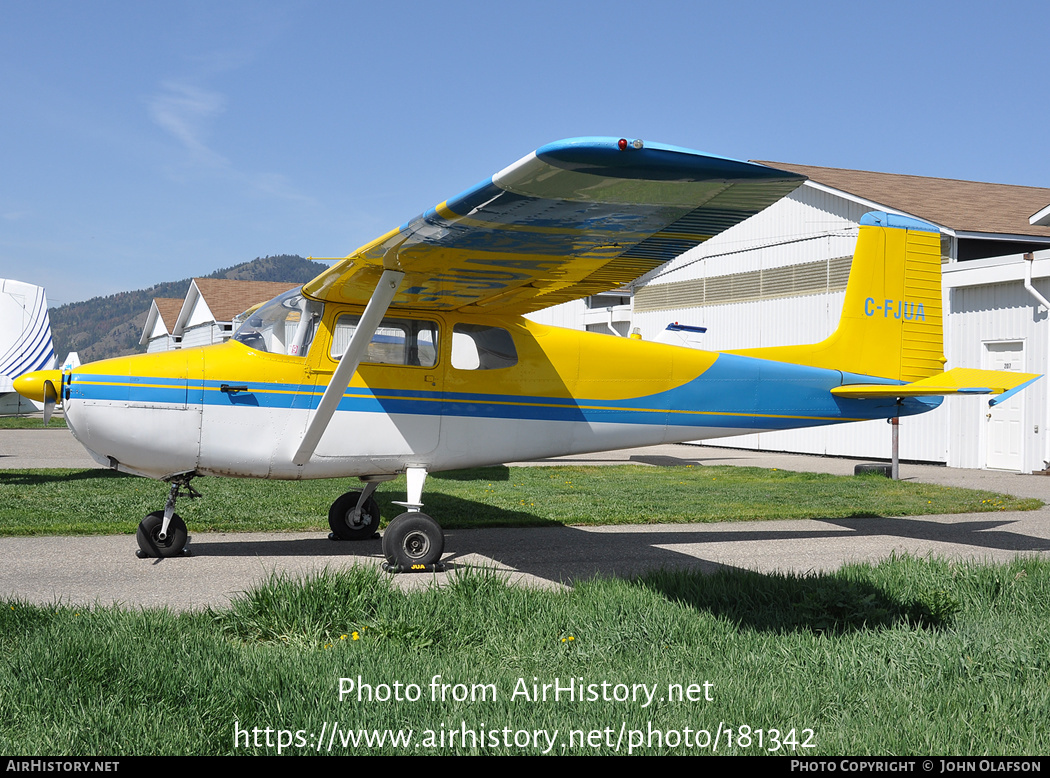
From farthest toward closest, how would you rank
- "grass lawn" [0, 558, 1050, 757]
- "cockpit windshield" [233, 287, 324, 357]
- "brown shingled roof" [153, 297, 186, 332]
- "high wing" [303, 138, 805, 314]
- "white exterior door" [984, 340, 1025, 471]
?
"brown shingled roof" [153, 297, 186, 332] → "white exterior door" [984, 340, 1025, 471] → "cockpit windshield" [233, 287, 324, 357] → "high wing" [303, 138, 805, 314] → "grass lawn" [0, 558, 1050, 757]

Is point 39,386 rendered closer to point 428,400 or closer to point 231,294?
point 428,400

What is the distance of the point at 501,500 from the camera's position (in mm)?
11336

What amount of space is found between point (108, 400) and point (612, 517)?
18.7 feet

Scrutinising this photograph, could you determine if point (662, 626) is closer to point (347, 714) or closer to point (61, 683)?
point (347, 714)

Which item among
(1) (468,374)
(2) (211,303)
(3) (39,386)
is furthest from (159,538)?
(2) (211,303)

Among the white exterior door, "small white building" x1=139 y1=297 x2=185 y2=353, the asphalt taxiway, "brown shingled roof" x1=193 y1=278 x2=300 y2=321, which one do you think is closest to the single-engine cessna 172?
the asphalt taxiway

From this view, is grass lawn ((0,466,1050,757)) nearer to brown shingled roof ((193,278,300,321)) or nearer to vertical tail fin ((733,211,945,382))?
vertical tail fin ((733,211,945,382))

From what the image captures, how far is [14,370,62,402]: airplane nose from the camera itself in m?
6.74

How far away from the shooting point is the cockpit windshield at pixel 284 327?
23.6ft

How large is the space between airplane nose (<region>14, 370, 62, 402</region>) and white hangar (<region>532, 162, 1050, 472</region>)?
14695mm

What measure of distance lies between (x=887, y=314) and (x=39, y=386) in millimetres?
8416

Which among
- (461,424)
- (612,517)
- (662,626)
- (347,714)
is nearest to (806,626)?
(662,626)

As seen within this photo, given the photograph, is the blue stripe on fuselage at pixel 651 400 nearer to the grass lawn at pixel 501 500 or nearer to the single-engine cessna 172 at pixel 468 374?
the single-engine cessna 172 at pixel 468 374

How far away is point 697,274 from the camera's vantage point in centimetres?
2406
